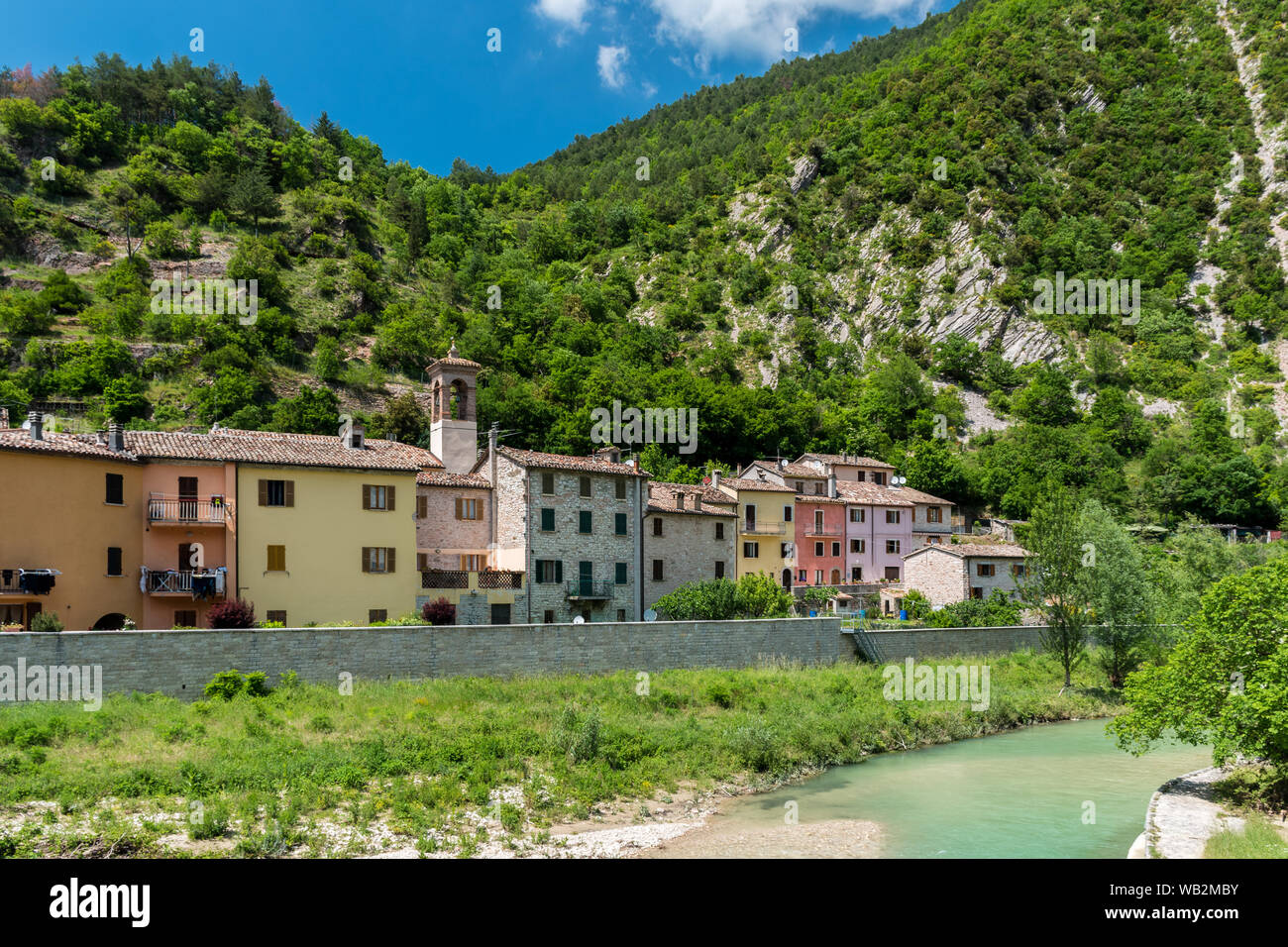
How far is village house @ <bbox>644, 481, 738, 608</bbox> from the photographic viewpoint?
47906 mm

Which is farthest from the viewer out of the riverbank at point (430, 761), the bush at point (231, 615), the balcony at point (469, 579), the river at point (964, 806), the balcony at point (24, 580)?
the balcony at point (469, 579)

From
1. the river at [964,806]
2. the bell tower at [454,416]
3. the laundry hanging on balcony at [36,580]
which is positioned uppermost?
the bell tower at [454,416]

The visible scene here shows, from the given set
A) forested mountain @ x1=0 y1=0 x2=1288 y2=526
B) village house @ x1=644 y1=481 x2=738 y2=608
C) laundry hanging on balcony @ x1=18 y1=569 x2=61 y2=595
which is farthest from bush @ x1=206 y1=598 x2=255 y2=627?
forested mountain @ x1=0 y1=0 x2=1288 y2=526

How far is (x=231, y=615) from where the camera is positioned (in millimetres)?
32125

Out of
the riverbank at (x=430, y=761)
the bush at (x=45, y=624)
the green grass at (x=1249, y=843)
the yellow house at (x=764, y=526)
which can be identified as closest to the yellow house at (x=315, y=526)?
the bush at (x=45, y=624)

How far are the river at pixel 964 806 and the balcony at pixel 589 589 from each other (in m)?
18.2

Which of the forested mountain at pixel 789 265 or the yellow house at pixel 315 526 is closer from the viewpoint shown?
the yellow house at pixel 315 526

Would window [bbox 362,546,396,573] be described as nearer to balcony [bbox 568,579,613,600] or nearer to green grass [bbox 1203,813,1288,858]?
balcony [bbox 568,579,613,600]

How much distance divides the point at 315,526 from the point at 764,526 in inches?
1172

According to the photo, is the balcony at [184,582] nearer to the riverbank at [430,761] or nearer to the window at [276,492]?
the window at [276,492]

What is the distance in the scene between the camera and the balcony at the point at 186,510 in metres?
34.7

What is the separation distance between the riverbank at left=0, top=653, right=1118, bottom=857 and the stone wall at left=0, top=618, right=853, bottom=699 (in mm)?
1015

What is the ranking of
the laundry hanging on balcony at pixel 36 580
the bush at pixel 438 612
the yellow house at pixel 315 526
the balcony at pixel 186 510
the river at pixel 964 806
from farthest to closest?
the bush at pixel 438 612, the yellow house at pixel 315 526, the balcony at pixel 186 510, the laundry hanging on balcony at pixel 36 580, the river at pixel 964 806

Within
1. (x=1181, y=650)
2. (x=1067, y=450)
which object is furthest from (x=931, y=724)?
(x=1067, y=450)
